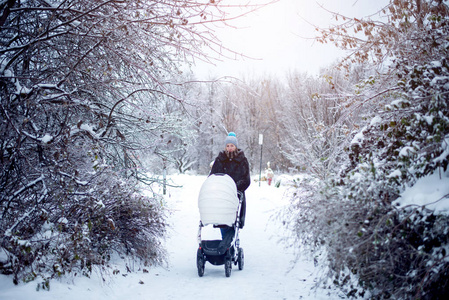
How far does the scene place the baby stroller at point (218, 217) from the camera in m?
5.28

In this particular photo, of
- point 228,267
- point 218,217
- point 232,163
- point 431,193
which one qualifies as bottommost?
point 228,267

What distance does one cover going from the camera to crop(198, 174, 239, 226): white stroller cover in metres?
5.33

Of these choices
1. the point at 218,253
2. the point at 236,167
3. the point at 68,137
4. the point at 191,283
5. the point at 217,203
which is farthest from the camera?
the point at 236,167

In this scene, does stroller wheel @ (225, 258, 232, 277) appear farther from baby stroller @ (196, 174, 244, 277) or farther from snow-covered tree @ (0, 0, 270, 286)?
snow-covered tree @ (0, 0, 270, 286)

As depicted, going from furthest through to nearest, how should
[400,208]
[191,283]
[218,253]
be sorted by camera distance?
[218,253]
[191,283]
[400,208]

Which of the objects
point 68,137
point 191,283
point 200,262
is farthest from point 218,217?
point 68,137

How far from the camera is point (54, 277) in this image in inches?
153

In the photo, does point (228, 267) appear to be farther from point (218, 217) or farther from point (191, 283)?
point (218, 217)

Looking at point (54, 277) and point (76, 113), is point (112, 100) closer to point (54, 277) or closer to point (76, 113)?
point (76, 113)

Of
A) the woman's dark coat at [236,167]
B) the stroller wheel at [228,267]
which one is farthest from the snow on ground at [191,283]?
the woman's dark coat at [236,167]

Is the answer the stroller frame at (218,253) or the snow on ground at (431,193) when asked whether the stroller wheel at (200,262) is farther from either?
the snow on ground at (431,193)

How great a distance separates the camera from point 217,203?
5328 mm

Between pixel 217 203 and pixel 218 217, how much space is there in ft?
0.71

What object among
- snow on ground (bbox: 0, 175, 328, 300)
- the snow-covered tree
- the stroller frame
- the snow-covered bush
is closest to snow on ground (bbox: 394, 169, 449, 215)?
the snow-covered bush
